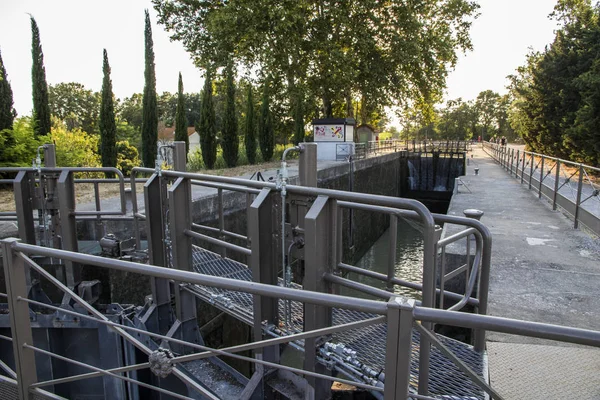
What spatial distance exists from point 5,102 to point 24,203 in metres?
8.47

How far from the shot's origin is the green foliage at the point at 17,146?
10.3m

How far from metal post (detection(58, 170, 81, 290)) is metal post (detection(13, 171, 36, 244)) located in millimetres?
377

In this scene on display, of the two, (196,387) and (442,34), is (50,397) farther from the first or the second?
(442,34)

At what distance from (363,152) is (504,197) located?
1348cm

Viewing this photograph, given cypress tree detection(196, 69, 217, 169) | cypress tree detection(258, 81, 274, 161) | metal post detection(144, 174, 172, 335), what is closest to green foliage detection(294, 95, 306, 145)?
cypress tree detection(258, 81, 274, 161)

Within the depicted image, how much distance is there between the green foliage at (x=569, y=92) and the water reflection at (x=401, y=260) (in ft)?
22.3

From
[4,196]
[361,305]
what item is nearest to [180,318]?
[361,305]

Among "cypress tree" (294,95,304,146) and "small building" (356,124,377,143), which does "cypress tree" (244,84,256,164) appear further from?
"small building" (356,124,377,143)

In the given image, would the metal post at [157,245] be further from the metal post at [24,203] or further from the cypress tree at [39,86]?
the cypress tree at [39,86]

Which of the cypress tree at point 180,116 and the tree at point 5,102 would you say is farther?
the cypress tree at point 180,116

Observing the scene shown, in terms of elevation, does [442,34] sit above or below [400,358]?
above

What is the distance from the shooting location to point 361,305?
1.49 metres

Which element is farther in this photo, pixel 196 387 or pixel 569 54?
pixel 569 54

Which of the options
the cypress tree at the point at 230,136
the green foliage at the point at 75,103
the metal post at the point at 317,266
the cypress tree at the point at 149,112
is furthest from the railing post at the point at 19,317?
the green foliage at the point at 75,103
